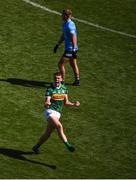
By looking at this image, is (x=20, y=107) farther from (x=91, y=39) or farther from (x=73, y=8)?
(x=73, y=8)

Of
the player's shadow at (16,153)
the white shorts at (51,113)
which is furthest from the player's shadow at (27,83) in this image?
the white shorts at (51,113)

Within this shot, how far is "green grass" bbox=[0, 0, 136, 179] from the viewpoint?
59.8 feet

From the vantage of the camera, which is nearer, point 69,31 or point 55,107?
point 55,107

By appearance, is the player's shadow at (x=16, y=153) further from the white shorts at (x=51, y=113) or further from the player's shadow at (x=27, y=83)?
the player's shadow at (x=27, y=83)

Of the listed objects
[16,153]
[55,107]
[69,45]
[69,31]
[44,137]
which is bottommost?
[16,153]

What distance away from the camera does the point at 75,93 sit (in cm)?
2266

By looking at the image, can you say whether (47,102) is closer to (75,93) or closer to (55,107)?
(55,107)

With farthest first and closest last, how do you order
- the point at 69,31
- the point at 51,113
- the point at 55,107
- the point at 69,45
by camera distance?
1. the point at 69,45
2. the point at 69,31
3. the point at 55,107
4. the point at 51,113

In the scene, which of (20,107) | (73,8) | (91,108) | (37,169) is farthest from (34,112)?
(73,8)

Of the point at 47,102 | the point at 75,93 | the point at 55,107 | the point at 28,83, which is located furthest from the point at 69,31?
the point at 47,102

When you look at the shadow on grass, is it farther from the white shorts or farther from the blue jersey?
the white shorts

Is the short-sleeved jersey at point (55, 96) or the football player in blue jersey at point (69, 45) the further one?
the football player in blue jersey at point (69, 45)

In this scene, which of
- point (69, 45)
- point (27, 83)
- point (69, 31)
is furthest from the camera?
point (27, 83)

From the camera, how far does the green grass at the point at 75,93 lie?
18.2 m
